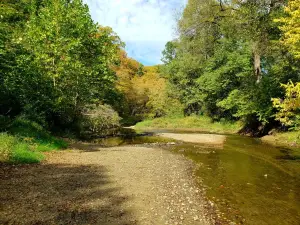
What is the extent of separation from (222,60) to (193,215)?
44.3 m

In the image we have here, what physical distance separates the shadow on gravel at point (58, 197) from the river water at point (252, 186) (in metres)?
3.50

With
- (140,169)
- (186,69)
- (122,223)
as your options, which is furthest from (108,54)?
(186,69)

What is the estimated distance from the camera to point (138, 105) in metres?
74.1

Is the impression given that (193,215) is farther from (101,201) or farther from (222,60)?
(222,60)

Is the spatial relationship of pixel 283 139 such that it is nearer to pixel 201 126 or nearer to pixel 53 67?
pixel 53 67

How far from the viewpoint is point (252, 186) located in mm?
11383

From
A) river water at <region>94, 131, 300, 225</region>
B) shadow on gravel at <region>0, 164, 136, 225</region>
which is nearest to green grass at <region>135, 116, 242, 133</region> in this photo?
river water at <region>94, 131, 300, 225</region>

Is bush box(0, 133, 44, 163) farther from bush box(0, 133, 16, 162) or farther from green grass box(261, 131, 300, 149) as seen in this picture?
green grass box(261, 131, 300, 149)

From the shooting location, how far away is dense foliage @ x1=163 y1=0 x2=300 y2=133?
89.6 ft

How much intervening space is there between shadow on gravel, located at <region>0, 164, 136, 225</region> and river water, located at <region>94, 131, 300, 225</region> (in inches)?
138

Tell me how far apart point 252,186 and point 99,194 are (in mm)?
6521

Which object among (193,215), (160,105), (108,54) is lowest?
(193,215)

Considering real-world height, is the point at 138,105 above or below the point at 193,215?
above

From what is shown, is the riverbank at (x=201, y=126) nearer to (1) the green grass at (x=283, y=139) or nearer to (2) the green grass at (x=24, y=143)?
(1) the green grass at (x=283, y=139)
